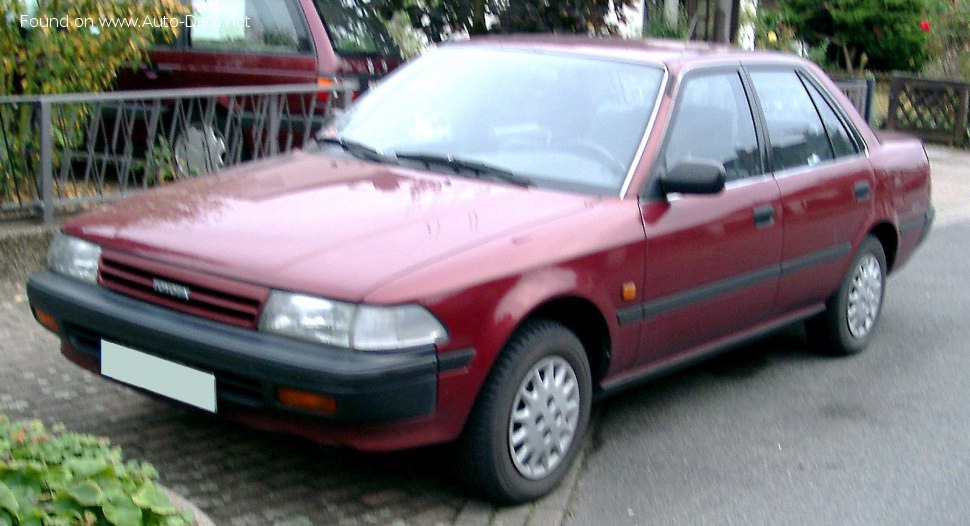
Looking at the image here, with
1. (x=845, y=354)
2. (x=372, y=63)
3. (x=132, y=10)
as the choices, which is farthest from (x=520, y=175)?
(x=372, y=63)

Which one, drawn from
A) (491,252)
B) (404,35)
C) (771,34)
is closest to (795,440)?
(491,252)

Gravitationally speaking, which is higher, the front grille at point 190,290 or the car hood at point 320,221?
the car hood at point 320,221

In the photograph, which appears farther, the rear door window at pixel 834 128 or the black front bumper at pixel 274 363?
the rear door window at pixel 834 128

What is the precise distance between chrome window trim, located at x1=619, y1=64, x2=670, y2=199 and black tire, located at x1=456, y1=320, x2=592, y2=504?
70 cm

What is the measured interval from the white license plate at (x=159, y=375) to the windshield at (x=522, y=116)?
145 centimetres

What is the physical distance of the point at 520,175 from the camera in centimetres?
471

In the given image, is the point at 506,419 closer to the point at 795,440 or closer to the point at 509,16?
the point at 795,440

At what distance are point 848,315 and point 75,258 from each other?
3962 mm

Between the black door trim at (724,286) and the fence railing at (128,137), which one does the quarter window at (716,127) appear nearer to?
the black door trim at (724,286)

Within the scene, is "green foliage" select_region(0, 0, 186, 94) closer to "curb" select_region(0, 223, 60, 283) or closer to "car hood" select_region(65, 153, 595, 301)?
"curb" select_region(0, 223, 60, 283)

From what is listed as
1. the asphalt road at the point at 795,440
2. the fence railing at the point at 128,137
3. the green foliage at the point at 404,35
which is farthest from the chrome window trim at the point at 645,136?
the green foliage at the point at 404,35

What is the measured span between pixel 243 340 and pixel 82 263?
916 millimetres

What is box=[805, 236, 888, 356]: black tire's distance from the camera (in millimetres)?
6168

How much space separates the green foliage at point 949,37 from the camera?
61.8 feet
